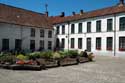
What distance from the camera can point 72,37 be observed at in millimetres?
31469

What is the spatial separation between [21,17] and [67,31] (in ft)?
28.5

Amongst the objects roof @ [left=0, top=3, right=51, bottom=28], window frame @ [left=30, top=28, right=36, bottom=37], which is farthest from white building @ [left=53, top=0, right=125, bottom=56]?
window frame @ [left=30, top=28, right=36, bottom=37]

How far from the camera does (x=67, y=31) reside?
32.3 meters

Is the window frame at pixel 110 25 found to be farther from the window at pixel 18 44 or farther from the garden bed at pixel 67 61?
the window at pixel 18 44

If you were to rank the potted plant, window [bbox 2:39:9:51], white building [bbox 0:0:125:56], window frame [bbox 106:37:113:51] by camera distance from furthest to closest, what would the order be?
window frame [bbox 106:37:113:51] → white building [bbox 0:0:125:56] → window [bbox 2:39:9:51] → the potted plant

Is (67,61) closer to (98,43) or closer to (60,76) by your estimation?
(60,76)

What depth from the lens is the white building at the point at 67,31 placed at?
81.5 ft

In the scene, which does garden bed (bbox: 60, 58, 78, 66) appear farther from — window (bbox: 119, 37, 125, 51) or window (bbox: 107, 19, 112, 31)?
window (bbox: 107, 19, 112, 31)

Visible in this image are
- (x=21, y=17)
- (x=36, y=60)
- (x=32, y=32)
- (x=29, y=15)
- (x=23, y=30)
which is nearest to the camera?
(x=36, y=60)

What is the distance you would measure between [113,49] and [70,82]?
18.2 metres

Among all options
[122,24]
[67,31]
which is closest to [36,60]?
[122,24]

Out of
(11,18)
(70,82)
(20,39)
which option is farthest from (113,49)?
(70,82)

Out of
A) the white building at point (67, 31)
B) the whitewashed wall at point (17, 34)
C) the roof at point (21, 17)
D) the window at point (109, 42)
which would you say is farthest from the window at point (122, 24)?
the whitewashed wall at point (17, 34)

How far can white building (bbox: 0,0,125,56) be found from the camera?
24828mm
